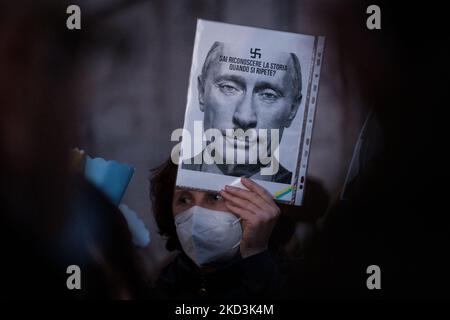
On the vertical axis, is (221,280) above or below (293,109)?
below

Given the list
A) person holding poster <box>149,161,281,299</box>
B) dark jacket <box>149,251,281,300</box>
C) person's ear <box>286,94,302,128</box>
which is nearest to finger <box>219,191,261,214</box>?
person holding poster <box>149,161,281,299</box>

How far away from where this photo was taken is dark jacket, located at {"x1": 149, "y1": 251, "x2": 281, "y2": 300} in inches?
94.3

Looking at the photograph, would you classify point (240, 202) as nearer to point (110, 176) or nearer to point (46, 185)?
point (110, 176)

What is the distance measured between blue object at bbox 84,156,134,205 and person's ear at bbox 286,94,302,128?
0.69m

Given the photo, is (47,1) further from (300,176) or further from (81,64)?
(300,176)

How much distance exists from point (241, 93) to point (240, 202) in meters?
0.45

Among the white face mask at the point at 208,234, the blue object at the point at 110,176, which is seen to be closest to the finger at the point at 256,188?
the white face mask at the point at 208,234

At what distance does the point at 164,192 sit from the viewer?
238 centimetres

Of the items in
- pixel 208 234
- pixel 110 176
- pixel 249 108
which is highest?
pixel 249 108

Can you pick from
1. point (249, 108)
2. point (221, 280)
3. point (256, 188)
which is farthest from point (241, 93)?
point (221, 280)

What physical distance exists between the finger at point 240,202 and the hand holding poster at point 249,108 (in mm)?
45

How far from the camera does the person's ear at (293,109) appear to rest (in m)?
2.39

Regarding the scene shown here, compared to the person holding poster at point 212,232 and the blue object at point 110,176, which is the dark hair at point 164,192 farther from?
the blue object at point 110,176

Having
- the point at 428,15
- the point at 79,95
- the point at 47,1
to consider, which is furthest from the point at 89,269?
the point at 428,15
